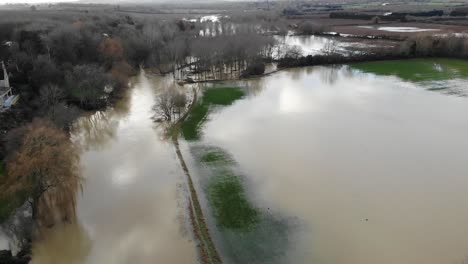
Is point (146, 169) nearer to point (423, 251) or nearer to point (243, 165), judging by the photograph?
point (243, 165)

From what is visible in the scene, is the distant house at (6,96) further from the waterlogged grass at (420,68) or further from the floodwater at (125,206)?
the waterlogged grass at (420,68)

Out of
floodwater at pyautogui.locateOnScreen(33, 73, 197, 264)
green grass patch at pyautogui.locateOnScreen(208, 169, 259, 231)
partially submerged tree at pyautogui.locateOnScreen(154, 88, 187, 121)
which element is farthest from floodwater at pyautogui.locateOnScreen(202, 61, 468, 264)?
floodwater at pyautogui.locateOnScreen(33, 73, 197, 264)

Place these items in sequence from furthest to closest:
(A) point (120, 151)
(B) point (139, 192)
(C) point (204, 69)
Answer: (C) point (204, 69), (A) point (120, 151), (B) point (139, 192)

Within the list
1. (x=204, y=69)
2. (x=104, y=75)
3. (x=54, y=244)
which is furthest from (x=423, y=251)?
(x=204, y=69)

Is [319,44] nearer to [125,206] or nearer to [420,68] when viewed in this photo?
[420,68]

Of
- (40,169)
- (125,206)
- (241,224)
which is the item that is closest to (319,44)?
(241,224)

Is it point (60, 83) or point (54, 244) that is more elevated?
point (60, 83)

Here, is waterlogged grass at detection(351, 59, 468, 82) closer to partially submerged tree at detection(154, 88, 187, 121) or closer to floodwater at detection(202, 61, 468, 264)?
floodwater at detection(202, 61, 468, 264)
